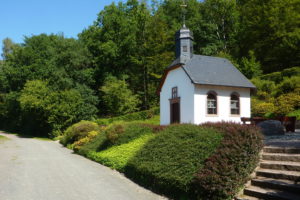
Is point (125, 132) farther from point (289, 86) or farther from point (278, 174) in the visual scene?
point (289, 86)

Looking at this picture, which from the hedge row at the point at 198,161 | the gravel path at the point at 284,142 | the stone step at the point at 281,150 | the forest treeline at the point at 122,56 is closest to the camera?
the hedge row at the point at 198,161

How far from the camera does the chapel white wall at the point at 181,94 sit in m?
24.3

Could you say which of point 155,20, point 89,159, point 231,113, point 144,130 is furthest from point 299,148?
point 155,20

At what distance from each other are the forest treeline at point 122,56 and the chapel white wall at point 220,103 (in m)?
11.7

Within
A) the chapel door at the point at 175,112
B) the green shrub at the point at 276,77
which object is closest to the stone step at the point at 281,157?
the chapel door at the point at 175,112

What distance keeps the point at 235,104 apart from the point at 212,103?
7.71 ft

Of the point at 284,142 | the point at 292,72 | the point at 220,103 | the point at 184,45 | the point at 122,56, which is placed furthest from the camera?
the point at 122,56

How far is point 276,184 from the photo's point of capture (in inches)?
283

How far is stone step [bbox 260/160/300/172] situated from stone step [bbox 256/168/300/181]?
6.3 inches

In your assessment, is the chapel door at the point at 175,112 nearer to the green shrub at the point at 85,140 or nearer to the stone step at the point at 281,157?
the green shrub at the point at 85,140

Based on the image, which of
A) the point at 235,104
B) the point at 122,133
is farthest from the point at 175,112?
the point at 122,133

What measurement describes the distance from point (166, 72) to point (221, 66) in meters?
5.27

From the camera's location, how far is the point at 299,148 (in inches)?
337

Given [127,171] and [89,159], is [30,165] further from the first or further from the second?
[127,171]
